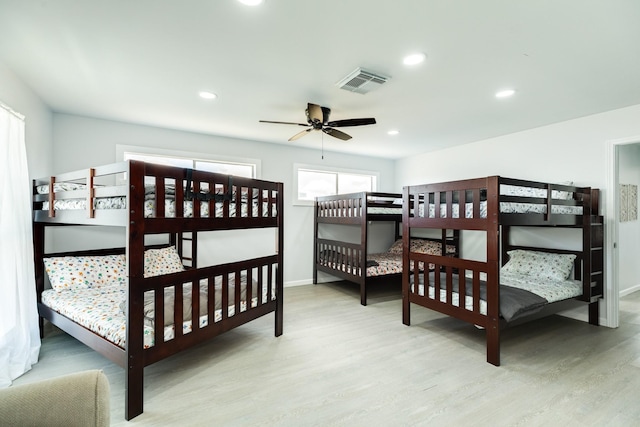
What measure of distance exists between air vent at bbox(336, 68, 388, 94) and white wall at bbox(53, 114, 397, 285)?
2359 mm

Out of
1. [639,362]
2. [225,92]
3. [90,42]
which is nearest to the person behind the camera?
[90,42]

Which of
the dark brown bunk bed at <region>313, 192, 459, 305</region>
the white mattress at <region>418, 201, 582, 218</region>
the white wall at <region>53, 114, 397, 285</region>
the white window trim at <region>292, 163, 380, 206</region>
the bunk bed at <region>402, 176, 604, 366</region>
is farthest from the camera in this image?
the white window trim at <region>292, 163, 380, 206</region>

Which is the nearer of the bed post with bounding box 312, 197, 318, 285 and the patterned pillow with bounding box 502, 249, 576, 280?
the patterned pillow with bounding box 502, 249, 576, 280

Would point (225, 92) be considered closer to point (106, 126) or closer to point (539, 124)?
point (106, 126)

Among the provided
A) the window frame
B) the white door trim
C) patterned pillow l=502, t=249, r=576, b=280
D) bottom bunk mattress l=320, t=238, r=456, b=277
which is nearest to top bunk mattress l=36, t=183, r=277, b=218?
the window frame

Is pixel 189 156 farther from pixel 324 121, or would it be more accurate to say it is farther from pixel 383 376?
pixel 383 376

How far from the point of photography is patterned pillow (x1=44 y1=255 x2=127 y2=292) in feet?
9.43

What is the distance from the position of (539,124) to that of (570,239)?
4.81ft

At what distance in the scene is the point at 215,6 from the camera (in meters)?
1.67

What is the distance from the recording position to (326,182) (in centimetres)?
552

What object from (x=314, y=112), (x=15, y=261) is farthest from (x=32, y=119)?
(x=314, y=112)

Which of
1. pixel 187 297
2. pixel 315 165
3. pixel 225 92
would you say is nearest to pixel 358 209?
pixel 315 165

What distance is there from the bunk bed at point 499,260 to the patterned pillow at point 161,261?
2.76 meters

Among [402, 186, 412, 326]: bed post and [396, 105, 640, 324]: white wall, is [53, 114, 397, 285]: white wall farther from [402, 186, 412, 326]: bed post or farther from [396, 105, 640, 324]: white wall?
[402, 186, 412, 326]: bed post
